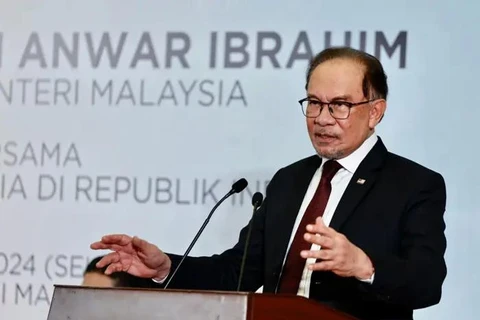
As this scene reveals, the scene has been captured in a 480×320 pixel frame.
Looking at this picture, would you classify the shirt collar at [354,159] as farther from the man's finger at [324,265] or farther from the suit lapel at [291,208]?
the man's finger at [324,265]

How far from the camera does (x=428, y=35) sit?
393cm

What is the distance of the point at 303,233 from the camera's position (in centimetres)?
302

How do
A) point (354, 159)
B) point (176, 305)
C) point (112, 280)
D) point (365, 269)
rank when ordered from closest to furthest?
1. point (176, 305)
2. point (365, 269)
3. point (354, 159)
4. point (112, 280)

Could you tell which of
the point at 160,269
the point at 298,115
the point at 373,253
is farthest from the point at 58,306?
the point at 298,115

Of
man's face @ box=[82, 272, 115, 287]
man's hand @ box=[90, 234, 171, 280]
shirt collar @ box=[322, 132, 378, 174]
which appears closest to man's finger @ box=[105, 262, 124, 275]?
→ man's hand @ box=[90, 234, 171, 280]

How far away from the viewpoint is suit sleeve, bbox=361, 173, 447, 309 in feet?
8.57

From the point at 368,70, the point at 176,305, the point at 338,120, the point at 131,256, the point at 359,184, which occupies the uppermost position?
the point at 368,70

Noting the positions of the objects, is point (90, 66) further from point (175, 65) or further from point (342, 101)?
point (342, 101)

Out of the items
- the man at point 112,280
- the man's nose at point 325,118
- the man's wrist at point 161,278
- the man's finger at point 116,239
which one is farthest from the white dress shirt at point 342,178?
the man at point 112,280

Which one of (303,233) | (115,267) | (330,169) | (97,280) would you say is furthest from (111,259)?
(97,280)

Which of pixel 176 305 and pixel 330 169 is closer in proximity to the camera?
pixel 176 305

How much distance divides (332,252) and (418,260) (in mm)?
419

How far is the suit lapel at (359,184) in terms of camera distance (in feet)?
9.66

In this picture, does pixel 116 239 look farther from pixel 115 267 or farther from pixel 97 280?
pixel 97 280
